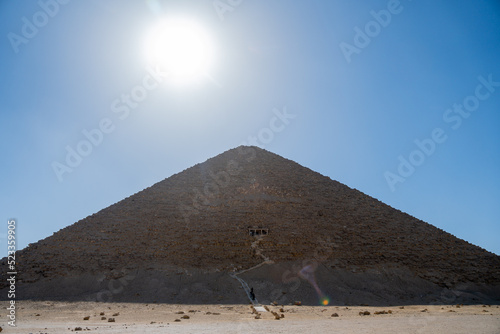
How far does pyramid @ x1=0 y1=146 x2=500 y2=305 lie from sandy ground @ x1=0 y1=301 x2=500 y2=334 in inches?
65.8

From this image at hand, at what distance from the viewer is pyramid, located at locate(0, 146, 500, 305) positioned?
1488cm

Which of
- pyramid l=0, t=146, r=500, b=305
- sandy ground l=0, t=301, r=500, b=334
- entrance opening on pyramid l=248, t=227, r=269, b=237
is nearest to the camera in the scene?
sandy ground l=0, t=301, r=500, b=334

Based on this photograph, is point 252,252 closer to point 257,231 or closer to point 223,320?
point 257,231

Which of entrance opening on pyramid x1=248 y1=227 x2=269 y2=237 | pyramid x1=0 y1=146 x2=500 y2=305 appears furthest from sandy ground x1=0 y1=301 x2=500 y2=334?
entrance opening on pyramid x1=248 y1=227 x2=269 y2=237

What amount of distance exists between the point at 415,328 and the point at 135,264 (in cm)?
1230

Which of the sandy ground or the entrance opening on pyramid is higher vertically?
the entrance opening on pyramid

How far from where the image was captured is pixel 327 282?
15586 millimetres

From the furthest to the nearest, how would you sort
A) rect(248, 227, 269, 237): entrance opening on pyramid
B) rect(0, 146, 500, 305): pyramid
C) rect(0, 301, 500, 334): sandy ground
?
1. rect(248, 227, 269, 237): entrance opening on pyramid
2. rect(0, 146, 500, 305): pyramid
3. rect(0, 301, 500, 334): sandy ground

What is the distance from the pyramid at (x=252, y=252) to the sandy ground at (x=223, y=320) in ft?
5.49

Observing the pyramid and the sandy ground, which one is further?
the pyramid

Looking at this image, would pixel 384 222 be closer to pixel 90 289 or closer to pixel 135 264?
pixel 135 264

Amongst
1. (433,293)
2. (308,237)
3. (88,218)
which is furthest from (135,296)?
(433,293)

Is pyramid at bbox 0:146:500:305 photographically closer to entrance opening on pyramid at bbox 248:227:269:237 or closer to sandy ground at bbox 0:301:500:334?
entrance opening on pyramid at bbox 248:227:269:237

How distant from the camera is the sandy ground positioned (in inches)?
281
